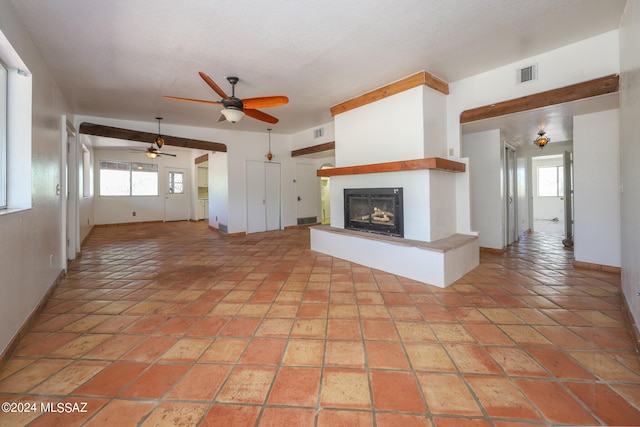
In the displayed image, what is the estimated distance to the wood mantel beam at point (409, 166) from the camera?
120 inches

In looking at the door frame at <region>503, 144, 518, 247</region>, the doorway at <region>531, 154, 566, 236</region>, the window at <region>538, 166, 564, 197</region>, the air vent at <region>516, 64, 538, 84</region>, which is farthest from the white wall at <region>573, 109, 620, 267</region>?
the window at <region>538, 166, 564, 197</region>

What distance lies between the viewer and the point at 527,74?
9.98 ft

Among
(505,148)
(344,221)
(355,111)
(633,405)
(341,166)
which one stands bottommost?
(633,405)

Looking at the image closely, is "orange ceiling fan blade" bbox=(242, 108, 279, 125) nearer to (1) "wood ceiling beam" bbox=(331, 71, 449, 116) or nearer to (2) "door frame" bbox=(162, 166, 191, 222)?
(1) "wood ceiling beam" bbox=(331, 71, 449, 116)

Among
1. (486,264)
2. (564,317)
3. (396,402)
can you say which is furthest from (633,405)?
(486,264)

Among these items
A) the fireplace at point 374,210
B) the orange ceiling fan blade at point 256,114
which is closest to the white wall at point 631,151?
the fireplace at point 374,210

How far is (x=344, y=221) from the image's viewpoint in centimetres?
430

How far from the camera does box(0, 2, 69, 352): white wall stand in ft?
5.66

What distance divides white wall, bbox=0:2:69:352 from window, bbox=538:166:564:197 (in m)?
12.8

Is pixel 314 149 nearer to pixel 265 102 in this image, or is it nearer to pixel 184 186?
pixel 265 102

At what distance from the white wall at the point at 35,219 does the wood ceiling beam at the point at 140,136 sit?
1598 millimetres

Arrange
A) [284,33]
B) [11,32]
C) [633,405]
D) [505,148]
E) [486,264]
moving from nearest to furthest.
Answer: [633,405]
[11,32]
[284,33]
[486,264]
[505,148]

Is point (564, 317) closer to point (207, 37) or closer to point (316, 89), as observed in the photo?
point (316, 89)

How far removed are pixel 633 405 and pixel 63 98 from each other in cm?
640
